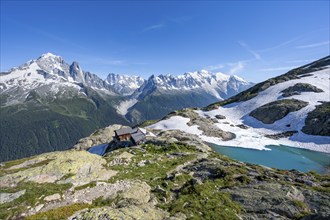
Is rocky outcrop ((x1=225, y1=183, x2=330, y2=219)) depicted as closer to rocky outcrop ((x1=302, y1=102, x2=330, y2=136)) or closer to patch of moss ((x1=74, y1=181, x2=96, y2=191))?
patch of moss ((x1=74, y1=181, x2=96, y2=191))

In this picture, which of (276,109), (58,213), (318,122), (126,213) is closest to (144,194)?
(126,213)

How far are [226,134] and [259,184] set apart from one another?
2901 inches

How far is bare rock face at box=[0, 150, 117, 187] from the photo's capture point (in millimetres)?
26328

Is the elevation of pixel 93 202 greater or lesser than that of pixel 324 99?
lesser

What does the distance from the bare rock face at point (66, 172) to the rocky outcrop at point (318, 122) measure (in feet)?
292

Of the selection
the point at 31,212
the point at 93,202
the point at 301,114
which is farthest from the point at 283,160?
the point at 31,212

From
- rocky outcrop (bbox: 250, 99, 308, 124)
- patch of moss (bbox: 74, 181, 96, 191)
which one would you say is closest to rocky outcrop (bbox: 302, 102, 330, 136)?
rocky outcrop (bbox: 250, 99, 308, 124)

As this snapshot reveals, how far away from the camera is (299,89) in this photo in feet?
424

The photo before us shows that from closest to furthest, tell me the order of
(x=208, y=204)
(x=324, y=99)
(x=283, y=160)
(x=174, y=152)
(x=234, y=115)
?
(x=208, y=204)
(x=174, y=152)
(x=283, y=160)
(x=324, y=99)
(x=234, y=115)

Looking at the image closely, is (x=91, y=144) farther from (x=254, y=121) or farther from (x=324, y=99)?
(x=324, y=99)

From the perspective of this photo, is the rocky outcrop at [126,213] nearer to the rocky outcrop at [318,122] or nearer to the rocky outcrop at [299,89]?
the rocky outcrop at [318,122]

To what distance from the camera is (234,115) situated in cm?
13138

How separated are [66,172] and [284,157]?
223ft

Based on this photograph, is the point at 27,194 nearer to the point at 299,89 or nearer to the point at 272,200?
the point at 272,200
